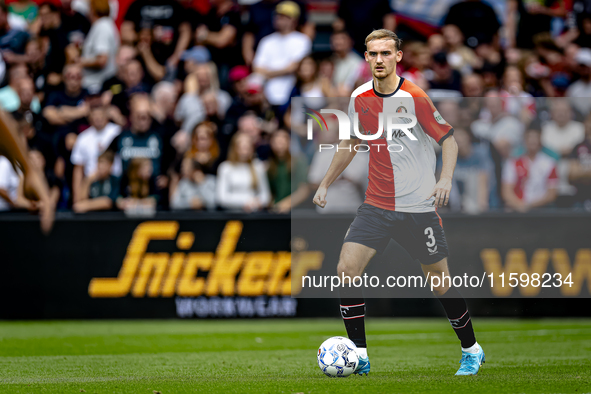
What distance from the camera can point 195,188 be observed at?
11711mm

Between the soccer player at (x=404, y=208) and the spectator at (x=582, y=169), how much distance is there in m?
4.97

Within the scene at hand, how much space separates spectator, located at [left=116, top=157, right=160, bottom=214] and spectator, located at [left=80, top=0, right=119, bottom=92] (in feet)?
8.74

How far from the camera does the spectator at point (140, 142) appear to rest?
1197cm

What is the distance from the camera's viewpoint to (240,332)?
10242mm

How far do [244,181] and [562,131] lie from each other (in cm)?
445

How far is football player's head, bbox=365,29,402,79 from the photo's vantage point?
6223 millimetres

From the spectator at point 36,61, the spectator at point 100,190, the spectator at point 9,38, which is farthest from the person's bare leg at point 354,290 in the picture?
the spectator at point 9,38

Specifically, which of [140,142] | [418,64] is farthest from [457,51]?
[140,142]

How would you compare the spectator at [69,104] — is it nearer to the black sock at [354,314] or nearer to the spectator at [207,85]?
the spectator at [207,85]

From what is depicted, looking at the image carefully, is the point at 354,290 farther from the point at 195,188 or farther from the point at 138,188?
the point at 138,188

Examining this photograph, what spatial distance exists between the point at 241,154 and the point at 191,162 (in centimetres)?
80

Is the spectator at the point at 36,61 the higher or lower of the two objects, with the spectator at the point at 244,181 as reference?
higher

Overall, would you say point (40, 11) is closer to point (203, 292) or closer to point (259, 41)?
point (259, 41)

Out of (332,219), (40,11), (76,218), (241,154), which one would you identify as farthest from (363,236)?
(40,11)
